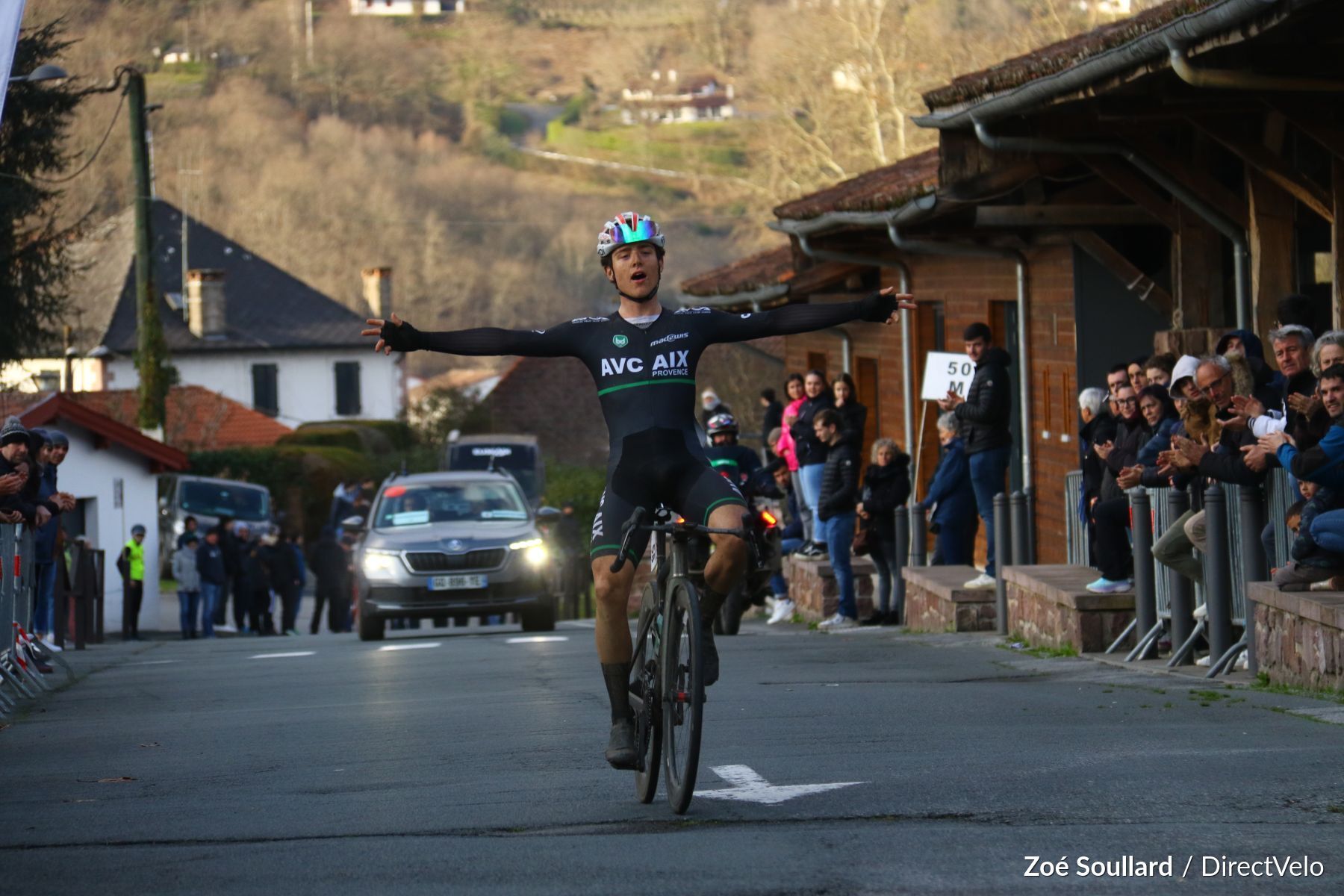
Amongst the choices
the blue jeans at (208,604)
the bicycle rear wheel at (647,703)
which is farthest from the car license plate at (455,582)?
the blue jeans at (208,604)

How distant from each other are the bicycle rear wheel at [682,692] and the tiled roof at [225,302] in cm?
6997

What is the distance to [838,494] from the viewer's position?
60.0ft

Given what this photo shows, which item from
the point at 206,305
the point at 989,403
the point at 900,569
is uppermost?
the point at 206,305

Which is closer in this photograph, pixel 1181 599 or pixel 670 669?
pixel 670 669

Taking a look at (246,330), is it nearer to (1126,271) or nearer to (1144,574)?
(1126,271)

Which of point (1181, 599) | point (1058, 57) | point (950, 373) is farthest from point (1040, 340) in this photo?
point (1181, 599)

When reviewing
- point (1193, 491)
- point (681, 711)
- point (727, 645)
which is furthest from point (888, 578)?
point (681, 711)

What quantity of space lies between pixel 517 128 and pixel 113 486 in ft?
297

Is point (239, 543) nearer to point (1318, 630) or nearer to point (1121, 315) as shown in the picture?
point (1121, 315)

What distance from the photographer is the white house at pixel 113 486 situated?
40.8 meters

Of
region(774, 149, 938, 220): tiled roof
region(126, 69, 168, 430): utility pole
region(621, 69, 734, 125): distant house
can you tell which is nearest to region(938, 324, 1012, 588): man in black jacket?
region(774, 149, 938, 220): tiled roof

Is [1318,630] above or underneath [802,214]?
underneath

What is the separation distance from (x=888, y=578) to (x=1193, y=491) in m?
7.04

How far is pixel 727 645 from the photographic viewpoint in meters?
16.6
